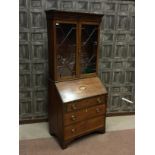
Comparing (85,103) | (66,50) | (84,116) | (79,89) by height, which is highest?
(66,50)

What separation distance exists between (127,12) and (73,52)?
112cm

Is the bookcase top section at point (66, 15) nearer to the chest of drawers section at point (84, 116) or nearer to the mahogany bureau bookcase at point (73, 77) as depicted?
the mahogany bureau bookcase at point (73, 77)

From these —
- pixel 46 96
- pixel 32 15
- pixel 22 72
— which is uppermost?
pixel 32 15

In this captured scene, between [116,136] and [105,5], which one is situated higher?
[105,5]

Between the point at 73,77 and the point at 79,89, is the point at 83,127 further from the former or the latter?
the point at 73,77

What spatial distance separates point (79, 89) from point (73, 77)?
0.58ft

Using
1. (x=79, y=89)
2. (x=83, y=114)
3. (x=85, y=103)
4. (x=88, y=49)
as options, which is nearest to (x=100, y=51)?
(x=88, y=49)

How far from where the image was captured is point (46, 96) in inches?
121

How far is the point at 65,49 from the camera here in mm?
2707

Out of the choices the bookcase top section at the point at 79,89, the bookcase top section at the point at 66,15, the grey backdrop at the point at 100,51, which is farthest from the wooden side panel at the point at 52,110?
the bookcase top section at the point at 66,15

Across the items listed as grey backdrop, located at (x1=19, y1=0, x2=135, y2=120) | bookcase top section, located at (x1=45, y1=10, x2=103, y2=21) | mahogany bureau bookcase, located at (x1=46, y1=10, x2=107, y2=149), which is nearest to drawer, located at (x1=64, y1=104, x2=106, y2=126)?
mahogany bureau bookcase, located at (x1=46, y1=10, x2=107, y2=149)

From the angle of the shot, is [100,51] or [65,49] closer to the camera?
[65,49]
